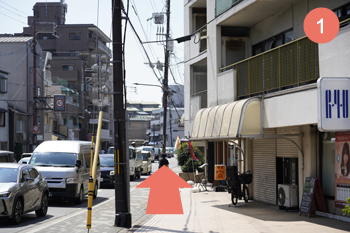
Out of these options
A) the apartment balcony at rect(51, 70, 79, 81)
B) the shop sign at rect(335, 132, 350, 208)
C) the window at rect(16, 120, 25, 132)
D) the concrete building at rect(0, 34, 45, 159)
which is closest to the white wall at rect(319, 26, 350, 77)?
the shop sign at rect(335, 132, 350, 208)

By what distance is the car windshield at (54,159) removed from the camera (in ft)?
63.3

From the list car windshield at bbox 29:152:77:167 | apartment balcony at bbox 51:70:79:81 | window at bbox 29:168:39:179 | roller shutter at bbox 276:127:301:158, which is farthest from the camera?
apartment balcony at bbox 51:70:79:81

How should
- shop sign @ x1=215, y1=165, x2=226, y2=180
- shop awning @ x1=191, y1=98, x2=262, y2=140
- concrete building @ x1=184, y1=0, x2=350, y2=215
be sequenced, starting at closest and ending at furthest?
concrete building @ x1=184, y1=0, x2=350, y2=215, shop awning @ x1=191, y1=98, x2=262, y2=140, shop sign @ x1=215, y1=165, x2=226, y2=180

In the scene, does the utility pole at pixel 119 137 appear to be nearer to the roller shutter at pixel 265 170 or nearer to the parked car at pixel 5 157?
the roller shutter at pixel 265 170

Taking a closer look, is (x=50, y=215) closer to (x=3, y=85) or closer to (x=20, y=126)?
(x=3, y=85)

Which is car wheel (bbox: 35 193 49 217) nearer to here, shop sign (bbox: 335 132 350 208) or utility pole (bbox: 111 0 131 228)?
utility pole (bbox: 111 0 131 228)

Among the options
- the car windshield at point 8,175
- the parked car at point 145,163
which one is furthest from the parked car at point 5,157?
the parked car at point 145,163

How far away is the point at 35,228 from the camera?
40.9 ft

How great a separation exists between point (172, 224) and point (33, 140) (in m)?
41.9

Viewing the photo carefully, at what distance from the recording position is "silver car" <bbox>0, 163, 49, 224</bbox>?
12516 millimetres

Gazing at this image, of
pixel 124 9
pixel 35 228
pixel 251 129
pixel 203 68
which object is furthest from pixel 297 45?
pixel 203 68

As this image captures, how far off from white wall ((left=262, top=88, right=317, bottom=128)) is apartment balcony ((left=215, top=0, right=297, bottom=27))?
3.70 meters

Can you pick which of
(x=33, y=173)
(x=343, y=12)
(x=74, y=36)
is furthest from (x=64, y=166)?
(x=74, y=36)

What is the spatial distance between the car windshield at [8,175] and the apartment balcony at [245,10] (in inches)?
389
